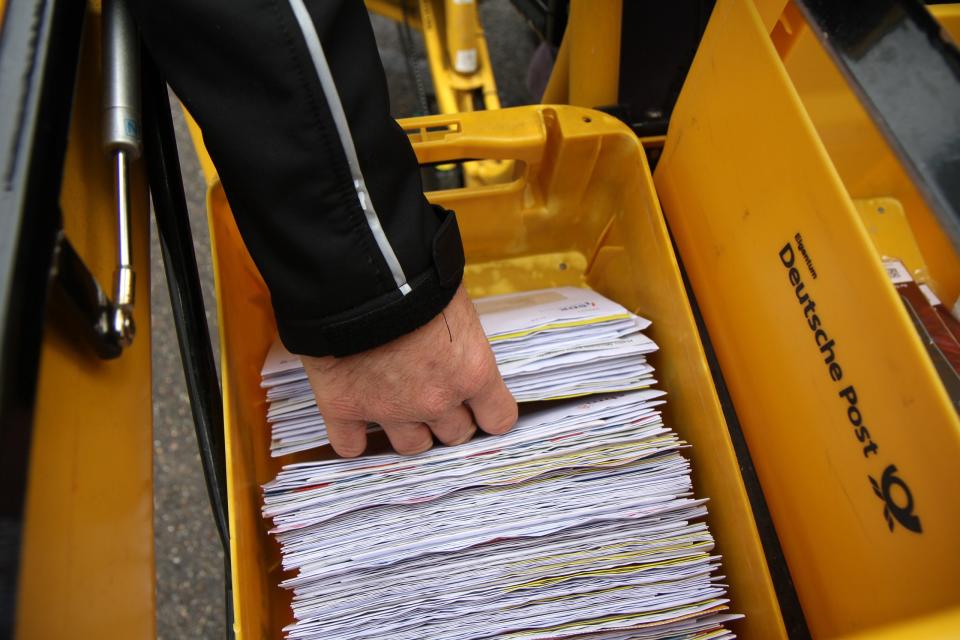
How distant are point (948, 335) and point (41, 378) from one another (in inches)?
32.4

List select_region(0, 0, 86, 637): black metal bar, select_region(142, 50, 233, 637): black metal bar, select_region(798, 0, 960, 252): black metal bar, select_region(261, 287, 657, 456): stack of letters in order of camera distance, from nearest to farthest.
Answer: select_region(0, 0, 86, 637): black metal bar, select_region(798, 0, 960, 252): black metal bar, select_region(142, 50, 233, 637): black metal bar, select_region(261, 287, 657, 456): stack of letters

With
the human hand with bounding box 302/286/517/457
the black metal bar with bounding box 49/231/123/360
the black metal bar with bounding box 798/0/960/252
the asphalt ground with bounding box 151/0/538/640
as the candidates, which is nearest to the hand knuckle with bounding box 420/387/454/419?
the human hand with bounding box 302/286/517/457

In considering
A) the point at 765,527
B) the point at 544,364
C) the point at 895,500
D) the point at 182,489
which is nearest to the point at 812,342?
the point at 895,500

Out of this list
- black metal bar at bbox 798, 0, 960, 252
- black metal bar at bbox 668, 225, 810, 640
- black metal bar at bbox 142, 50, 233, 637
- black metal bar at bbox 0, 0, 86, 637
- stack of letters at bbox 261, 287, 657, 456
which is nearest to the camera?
black metal bar at bbox 0, 0, 86, 637

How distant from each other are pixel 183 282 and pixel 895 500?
0.59 meters

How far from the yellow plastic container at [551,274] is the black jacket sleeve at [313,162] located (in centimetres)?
17

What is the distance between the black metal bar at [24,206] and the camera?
0.23 metres

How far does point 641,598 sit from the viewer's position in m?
0.55

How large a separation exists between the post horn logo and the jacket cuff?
1.14 feet

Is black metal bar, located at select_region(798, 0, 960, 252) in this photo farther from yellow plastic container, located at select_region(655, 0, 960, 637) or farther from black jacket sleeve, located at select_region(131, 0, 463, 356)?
black jacket sleeve, located at select_region(131, 0, 463, 356)

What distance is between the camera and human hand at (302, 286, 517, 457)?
0.49 metres

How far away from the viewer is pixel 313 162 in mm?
406

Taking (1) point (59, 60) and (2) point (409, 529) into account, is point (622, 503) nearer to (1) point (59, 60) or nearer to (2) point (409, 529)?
(2) point (409, 529)

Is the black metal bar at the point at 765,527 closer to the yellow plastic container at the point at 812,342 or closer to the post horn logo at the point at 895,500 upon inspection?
the yellow plastic container at the point at 812,342
